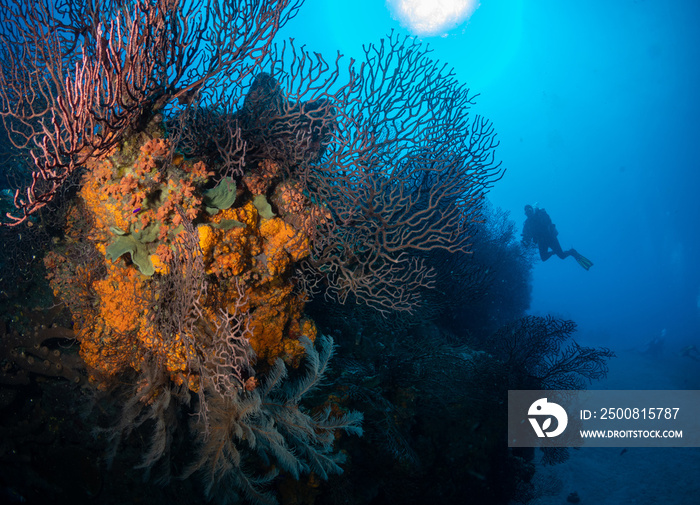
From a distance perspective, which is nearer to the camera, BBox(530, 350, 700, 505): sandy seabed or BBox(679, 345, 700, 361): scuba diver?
BBox(530, 350, 700, 505): sandy seabed

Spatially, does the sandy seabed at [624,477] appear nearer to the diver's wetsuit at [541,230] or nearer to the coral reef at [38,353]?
the diver's wetsuit at [541,230]

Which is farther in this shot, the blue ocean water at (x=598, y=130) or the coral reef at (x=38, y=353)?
the blue ocean water at (x=598, y=130)

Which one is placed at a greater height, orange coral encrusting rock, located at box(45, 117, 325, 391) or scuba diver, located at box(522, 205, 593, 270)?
scuba diver, located at box(522, 205, 593, 270)

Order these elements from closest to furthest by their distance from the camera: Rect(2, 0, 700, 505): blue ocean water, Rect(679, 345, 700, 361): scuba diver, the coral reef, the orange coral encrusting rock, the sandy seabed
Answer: the orange coral encrusting rock < the coral reef < the sandy seabed < Rect(679, 345, 700, 361): scuba diver < Rect(2, 0, 700, 505): blue ocean water

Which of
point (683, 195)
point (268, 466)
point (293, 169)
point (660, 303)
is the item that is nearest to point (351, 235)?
point (293, 169)

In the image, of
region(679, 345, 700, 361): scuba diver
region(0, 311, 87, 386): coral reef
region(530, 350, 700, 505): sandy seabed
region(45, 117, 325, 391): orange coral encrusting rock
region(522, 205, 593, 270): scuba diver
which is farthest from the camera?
region(679, 345, 700, 361): scuba diver

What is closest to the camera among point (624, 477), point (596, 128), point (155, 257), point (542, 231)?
point (155, 257)

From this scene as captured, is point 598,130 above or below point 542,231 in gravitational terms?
above

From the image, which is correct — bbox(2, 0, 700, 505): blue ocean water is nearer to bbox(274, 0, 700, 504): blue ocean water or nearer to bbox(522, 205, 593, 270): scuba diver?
bbox(274, 0, 700, 504): blue ocean water

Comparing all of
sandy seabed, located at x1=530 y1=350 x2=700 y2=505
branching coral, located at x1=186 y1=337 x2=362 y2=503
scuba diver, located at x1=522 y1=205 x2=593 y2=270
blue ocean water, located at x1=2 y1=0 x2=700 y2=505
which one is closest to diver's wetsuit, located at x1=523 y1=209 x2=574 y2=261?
scuba diver, located at x1=522 y1=205 x2=593 y2=270

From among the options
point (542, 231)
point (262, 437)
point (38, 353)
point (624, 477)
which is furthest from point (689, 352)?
point (38, 353)

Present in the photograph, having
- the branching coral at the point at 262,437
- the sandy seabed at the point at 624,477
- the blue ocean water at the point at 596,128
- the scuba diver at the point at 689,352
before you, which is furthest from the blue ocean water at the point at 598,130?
the branching coral at the point at 262,437

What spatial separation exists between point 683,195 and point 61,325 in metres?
129

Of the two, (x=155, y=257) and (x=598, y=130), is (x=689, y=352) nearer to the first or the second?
(x=155, y=257)
